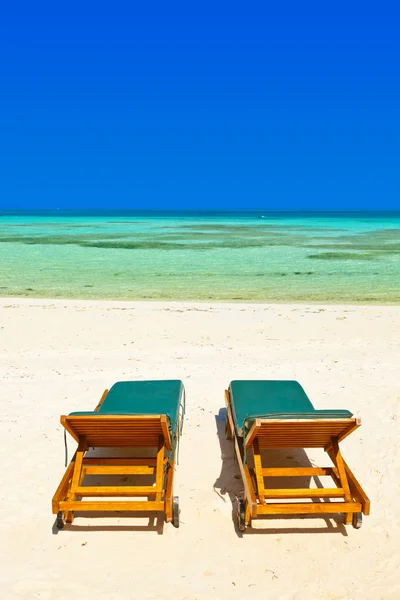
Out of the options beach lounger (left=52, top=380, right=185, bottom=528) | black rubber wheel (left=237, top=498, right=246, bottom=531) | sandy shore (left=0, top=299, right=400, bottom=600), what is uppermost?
beach lounger (left=52, top=380, right=185, bottom=528)

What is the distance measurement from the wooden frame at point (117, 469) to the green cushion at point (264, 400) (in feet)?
2.60

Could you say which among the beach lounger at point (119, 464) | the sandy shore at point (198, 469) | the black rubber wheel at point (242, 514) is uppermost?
the beach lounger at point (119, 464)

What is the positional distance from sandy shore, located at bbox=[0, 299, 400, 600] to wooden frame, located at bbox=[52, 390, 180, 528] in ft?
0.90

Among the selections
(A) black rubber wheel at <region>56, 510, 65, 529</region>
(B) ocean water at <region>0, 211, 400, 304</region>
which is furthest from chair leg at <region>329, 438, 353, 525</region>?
(B) ocean water at <region>0, 211, 400, 304</region>

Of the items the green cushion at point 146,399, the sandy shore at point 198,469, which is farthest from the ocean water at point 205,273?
the green cushion at point 146,399

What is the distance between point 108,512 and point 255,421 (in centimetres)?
162

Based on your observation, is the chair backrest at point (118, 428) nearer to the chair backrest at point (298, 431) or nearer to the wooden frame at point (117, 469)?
the wooden frame at point (117, 469)

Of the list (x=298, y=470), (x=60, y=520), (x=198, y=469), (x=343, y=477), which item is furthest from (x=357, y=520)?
(x=60, y=520)

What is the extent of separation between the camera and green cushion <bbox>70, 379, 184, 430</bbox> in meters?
4.82

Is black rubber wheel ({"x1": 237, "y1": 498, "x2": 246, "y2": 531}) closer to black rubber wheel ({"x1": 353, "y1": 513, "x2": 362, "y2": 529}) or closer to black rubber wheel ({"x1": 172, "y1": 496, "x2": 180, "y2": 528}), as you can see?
black rubber wheel ({"x1": 172, "y1": 496, "x2": 180, "y2": 528})

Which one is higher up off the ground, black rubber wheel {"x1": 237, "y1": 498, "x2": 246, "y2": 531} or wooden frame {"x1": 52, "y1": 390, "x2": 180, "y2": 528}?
wooden frame {"x1": 52, "y1": 390, "x2": 180, "y2": 528}

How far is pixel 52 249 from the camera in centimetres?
3522

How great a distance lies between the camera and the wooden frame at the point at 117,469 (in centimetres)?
394

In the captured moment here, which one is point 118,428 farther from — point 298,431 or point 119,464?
point 298,431
